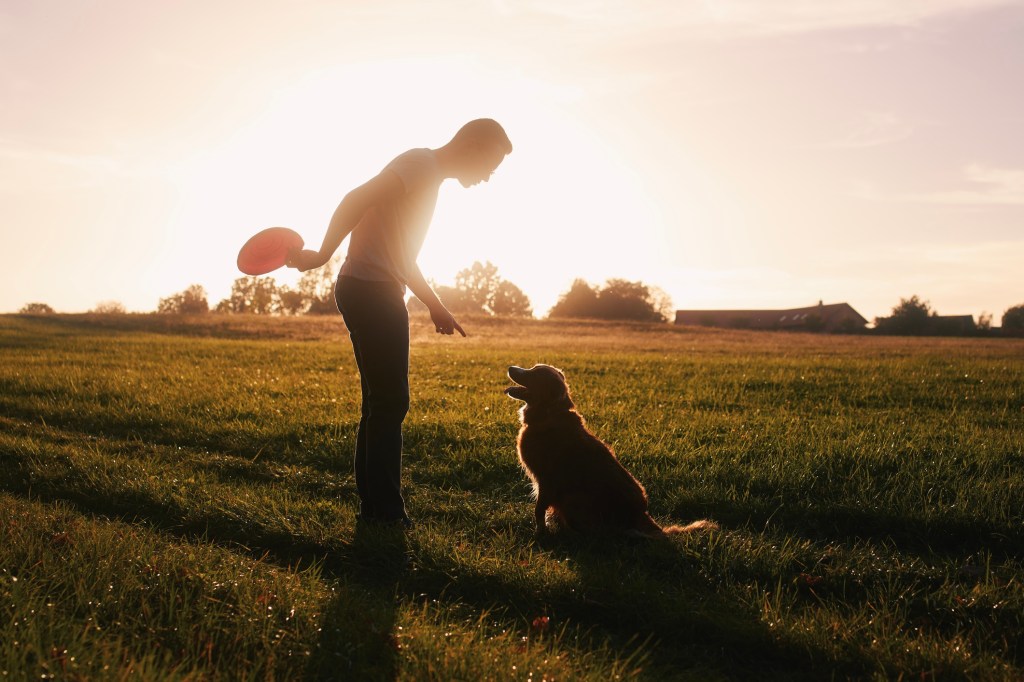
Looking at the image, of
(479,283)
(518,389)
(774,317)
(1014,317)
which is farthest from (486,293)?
(518,389)

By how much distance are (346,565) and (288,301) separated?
319 ft

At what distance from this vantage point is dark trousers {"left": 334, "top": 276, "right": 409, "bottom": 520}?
4859 millimetres

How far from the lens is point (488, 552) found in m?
4.76

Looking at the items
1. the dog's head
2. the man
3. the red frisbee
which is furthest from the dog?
the red frisbee

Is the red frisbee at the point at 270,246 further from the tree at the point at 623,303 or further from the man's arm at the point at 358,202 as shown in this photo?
the tree at the point at 623,303

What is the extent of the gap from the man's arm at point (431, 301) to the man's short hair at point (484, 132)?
988 mm

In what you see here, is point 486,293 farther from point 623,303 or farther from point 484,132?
point 484,132

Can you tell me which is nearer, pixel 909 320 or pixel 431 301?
pixel 431 301

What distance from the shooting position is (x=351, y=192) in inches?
184

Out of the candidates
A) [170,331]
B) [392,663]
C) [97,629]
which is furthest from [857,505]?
[170,331]

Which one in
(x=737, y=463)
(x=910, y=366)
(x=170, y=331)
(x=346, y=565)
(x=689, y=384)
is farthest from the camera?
(x=170, y=331)

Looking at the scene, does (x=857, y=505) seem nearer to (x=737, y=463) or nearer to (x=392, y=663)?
(x=737, y=463)

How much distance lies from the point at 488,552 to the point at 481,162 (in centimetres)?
274

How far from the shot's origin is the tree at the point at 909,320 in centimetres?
7469
